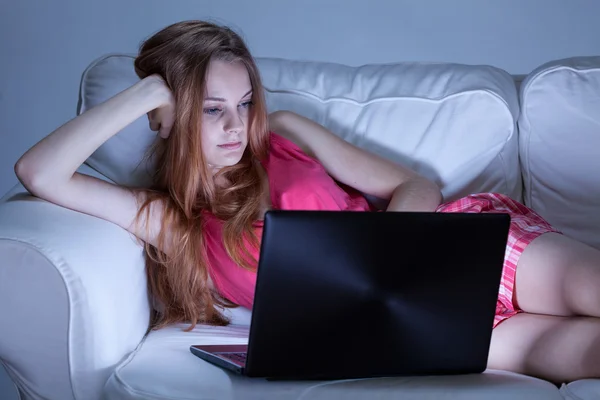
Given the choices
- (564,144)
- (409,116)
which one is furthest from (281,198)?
(564,144)

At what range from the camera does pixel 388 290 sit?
1.27 metres

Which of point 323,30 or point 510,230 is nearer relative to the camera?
point 510,230

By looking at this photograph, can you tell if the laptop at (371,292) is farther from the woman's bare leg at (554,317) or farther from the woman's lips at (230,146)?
the woman's lips at (230,146)

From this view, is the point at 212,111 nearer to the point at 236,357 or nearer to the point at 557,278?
the point at 236,357

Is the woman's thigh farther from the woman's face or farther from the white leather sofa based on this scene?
the woman's face

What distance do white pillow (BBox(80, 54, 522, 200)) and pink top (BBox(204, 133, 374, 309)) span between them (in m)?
0.20

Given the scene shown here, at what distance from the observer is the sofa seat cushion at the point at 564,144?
2.00 metres

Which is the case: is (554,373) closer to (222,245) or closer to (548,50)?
(222,245)

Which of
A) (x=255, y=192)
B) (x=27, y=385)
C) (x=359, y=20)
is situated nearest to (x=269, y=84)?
(x=255, y=192)

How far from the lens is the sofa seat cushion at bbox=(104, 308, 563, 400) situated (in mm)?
1295

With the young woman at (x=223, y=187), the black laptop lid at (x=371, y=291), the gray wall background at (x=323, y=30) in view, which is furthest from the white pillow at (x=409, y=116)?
the black laptop lid at (x=371, y=291)

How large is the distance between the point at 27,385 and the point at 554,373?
99cm

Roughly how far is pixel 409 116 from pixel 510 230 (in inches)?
19.1

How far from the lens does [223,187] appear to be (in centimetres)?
195
